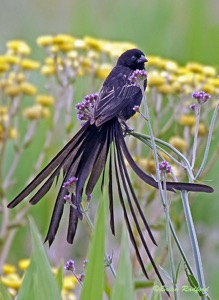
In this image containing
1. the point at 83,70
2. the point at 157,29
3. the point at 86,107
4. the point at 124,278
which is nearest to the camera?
the point at 124,278

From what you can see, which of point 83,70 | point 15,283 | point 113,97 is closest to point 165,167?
point 113,97

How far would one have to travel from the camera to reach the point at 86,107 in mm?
1216

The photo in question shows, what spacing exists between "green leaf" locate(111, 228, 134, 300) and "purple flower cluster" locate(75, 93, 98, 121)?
33cm

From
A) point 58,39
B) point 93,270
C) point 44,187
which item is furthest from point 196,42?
point 93,270

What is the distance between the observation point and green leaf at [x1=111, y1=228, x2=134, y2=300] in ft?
3.05

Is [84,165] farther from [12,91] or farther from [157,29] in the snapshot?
[157,29]

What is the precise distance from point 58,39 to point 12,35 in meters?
2.16

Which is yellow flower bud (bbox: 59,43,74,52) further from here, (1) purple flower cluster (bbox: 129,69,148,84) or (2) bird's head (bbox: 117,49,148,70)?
(1) purple flower cluster (bbox: 129,69,148,84)

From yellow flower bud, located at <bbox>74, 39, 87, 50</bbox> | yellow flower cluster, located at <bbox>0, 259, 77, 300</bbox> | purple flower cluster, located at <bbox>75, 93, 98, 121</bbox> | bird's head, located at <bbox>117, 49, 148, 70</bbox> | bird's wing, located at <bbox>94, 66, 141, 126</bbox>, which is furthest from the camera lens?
yellow flower bud, located at <bbox>74, 39, 87, 50</bbox>

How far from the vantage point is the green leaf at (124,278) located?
3.05ft

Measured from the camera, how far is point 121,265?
93cm

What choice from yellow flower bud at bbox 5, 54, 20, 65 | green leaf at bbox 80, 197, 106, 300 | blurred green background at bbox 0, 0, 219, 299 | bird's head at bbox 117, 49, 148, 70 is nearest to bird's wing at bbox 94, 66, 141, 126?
bird's head at bbox 117, 49, 148, 70

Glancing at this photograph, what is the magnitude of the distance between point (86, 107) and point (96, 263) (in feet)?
1.09

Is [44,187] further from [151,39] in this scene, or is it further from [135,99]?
[151,39]
